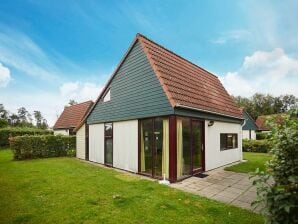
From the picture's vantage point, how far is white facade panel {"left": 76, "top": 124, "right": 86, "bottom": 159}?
16703 millimetres

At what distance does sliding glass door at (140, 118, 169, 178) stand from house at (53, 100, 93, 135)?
1724 centimetres

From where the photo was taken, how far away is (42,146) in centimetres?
1808

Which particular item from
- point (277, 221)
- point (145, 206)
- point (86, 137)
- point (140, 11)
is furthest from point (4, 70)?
point (277, 221)

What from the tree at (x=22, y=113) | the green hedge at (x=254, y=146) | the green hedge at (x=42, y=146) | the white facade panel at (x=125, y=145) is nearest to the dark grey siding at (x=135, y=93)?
the white facade panel at (x=125, y=145)

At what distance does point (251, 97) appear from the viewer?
6494 centimetres

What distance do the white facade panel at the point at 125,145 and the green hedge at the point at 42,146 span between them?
843cm

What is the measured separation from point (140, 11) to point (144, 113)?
7503 millimetres

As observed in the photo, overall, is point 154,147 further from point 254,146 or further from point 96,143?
point 254,146

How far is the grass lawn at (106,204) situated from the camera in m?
5.28

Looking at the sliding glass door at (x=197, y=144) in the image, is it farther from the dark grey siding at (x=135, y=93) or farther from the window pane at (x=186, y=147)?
the dark grey siding at (x=135, y=93)

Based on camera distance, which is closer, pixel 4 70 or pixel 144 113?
pixel 144 113

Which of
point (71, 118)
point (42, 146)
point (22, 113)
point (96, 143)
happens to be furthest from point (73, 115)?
point (22, 113)

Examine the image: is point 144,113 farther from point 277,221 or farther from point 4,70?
point 4,70

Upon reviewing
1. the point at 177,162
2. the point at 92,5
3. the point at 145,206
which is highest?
the point at 92,5
